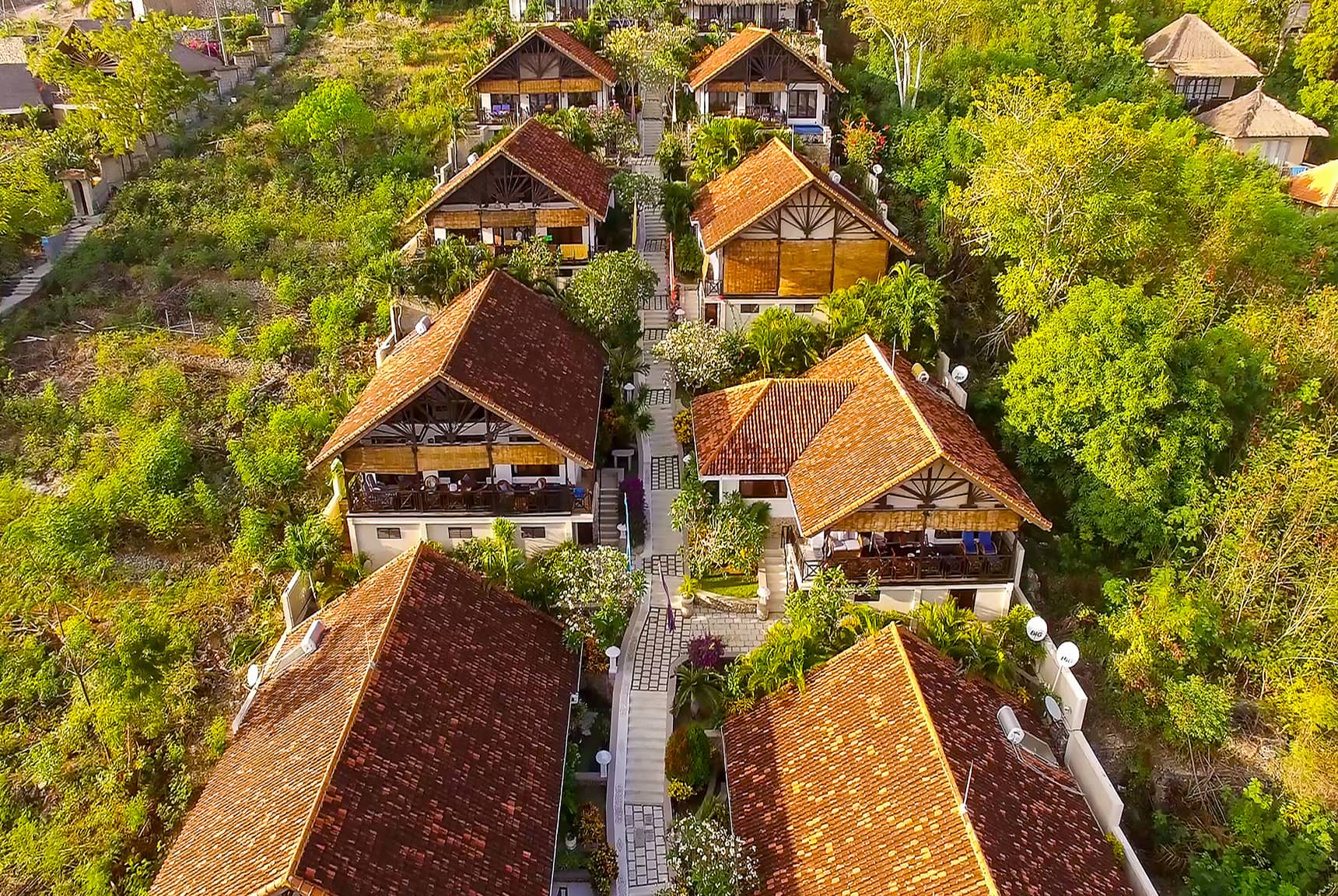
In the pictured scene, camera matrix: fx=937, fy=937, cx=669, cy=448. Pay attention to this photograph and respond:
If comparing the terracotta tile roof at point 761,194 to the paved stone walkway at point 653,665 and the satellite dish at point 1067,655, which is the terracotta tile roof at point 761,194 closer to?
the paved stone walkway at point 653,665

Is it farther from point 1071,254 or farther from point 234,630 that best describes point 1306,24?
point 234,630

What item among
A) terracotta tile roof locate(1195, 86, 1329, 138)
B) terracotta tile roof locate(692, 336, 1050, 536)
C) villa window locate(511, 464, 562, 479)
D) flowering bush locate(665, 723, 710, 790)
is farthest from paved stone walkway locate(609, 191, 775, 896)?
terracotta tile roof locate(1195, 86, 1329, 138)

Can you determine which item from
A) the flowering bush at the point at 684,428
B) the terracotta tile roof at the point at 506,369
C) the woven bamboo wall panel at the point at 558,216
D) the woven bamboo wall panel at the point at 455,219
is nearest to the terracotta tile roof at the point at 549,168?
the woven bamboo wall panel at the point at 455,219

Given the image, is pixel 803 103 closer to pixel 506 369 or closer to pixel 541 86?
pixel 541 86

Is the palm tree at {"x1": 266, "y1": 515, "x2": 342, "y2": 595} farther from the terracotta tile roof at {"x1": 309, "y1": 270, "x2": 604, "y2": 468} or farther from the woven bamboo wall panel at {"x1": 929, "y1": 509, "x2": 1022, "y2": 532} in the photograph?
the woven bamboo wall panel at {"x1": 929, "y1": 509, "x2": 1022, "y2": 532}

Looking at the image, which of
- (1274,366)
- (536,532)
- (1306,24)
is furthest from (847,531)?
(1306,24)

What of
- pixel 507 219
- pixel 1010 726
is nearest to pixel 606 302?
pixel 507 219
